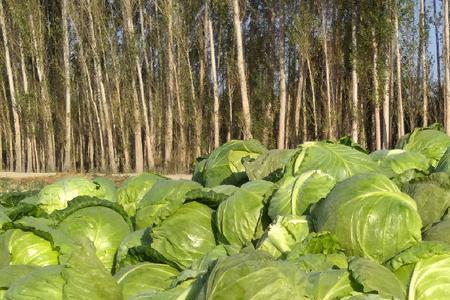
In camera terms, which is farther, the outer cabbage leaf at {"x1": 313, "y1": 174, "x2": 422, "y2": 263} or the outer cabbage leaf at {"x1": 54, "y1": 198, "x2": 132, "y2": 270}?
the outer cabbage leaf at {"x1": 54, "y1": 198, "x2": 132, "y2": 270}

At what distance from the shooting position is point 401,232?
2.66 m

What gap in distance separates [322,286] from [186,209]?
1.31 m

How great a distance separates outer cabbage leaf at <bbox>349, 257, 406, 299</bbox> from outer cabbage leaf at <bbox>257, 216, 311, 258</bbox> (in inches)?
17.5

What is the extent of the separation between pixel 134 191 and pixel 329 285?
2534 millimetres

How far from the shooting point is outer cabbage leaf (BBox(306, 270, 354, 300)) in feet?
7.01

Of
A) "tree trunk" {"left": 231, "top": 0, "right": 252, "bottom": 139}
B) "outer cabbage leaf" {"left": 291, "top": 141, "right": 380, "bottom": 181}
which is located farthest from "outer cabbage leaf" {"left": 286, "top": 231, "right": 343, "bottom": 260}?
"tree trunk" {"left": 231, "top": 0, "right": 252, "bottom": 139}

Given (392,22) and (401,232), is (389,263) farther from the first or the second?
(392,22)

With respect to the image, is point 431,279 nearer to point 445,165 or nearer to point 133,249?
point 445,165

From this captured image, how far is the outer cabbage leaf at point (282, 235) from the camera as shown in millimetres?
2811

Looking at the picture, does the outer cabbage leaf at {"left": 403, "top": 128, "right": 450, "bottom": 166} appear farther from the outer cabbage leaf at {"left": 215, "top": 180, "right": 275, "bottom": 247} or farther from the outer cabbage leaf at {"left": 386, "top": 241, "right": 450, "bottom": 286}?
the outer cabbage leaf at {"left": 386, "top": 241, "right": 450, "bottom": 286}

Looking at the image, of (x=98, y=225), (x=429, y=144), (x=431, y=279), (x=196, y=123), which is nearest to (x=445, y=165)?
(x=429, y=144)

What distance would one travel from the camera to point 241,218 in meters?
3.15

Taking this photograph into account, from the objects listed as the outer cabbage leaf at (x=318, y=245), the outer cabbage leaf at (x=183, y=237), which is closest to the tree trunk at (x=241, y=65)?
the outer cabbage leaf at (x=183, y=237)

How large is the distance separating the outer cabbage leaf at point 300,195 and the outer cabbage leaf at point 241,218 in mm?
108
